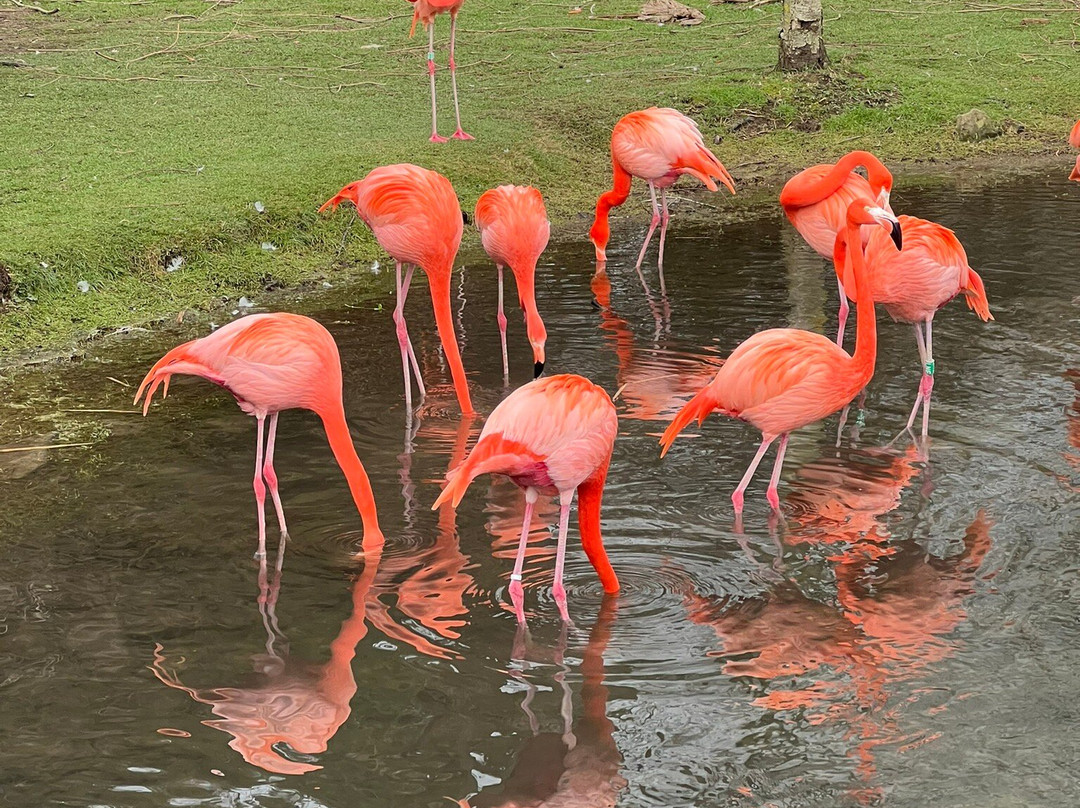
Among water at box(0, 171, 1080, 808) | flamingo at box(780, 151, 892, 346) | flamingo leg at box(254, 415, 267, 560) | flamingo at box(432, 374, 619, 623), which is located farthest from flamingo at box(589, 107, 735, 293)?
flamingo at box(432, 374, 619, 623)

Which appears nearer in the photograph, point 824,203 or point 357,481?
point 357,481

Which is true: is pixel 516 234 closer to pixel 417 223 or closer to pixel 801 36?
pixel 417 223

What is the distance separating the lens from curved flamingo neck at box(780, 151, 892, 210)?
4.62 meters

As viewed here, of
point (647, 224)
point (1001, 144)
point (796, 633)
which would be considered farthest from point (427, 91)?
point (796, 633)

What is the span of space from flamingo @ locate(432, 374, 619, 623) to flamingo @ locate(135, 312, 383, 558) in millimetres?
584

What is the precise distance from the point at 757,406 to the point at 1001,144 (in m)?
6.18

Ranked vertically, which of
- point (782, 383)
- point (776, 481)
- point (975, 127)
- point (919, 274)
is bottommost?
point (776, 481)

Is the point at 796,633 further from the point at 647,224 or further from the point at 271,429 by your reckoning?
the point at 647,224

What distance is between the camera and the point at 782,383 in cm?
424

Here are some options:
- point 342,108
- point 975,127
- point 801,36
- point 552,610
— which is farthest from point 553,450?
point 801,36

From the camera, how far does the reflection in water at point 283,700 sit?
3.08 m

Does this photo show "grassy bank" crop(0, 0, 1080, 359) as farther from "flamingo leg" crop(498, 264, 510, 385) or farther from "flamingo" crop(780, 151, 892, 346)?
"flamingo" crop(780, 151, 892, 346)

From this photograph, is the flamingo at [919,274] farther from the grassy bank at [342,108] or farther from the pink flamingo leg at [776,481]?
the grassy bank at [342,108]

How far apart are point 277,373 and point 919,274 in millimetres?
2472
